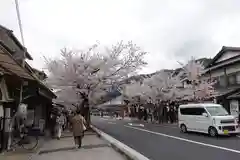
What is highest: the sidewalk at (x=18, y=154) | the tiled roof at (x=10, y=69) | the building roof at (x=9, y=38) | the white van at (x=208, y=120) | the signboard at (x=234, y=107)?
the building roof at (x=9, y=38)

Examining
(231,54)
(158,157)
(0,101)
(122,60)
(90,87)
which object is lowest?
(158,157)

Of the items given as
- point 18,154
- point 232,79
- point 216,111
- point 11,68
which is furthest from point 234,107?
point 11,68

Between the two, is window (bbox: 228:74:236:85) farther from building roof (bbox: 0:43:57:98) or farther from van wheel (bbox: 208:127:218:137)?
building roof (bbox: 0:43:57:98)

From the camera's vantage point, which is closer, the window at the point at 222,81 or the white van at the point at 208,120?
the white van at the point at 208,120

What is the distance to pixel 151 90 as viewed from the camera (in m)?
43.7

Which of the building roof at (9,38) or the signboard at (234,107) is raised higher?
the building roof at (9,38)

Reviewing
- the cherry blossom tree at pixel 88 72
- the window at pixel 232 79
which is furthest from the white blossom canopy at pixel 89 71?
the window at pixel 232 79

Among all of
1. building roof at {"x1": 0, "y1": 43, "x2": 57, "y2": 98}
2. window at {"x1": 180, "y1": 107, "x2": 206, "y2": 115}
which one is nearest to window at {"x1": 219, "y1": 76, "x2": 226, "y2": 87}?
window at {"x1": 180, "y1": 107, "x2": 206, "y2": 115}

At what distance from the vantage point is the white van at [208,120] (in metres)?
18.1

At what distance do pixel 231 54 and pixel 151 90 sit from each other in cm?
1283

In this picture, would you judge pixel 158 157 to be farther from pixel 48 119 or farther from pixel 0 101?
pixel 48 119

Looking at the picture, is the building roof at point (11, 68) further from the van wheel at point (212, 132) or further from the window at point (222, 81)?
the window at point (222, 81)

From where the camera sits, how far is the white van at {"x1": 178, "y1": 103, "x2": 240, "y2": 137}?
18.1m

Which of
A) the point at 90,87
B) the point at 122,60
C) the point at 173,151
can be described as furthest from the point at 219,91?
the point at 173,151
